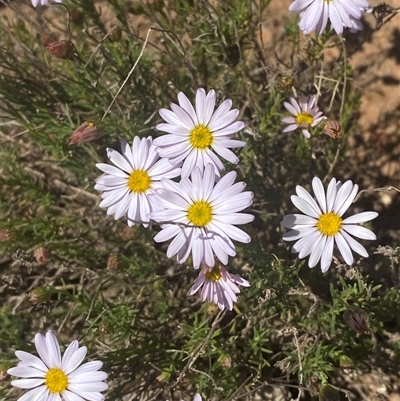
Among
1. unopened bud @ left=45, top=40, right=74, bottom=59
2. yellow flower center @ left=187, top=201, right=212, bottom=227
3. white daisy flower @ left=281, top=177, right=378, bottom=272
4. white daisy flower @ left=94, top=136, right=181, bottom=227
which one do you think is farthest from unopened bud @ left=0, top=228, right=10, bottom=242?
white daisy flower @ left=281, top=177, right=378, bottom=272

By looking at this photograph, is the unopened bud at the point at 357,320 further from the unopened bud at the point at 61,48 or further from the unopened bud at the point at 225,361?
the unopened bud at the point at 61,48

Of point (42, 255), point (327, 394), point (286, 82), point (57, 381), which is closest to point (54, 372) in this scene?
point (57, 381)

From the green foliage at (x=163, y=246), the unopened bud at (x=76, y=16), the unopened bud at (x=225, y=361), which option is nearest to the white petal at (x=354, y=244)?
the green foliage at (x=163, y=246)

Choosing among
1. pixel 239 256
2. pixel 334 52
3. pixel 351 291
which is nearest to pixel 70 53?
pixel 239 256

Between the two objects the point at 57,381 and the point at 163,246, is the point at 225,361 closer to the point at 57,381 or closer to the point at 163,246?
the point at 57,381

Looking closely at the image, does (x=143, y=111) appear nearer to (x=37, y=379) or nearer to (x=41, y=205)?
(x=41, y=205)
